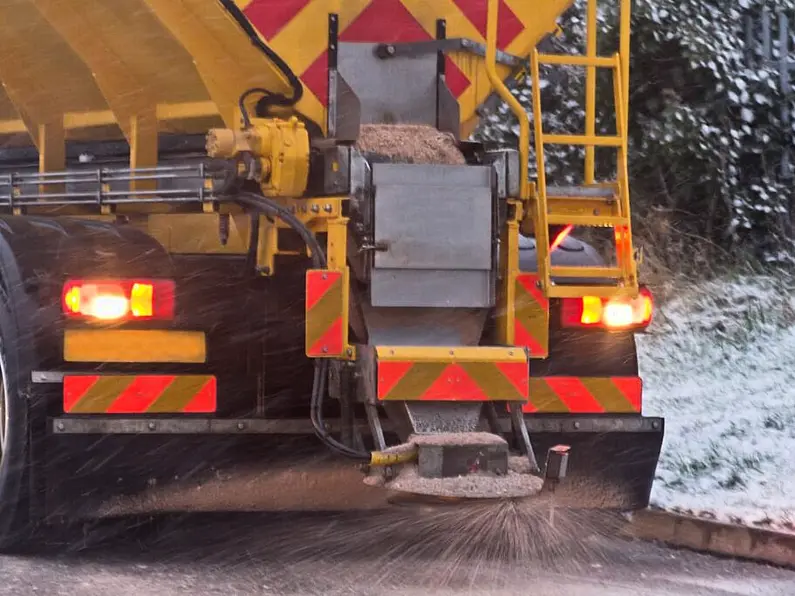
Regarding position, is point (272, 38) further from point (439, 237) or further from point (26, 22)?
point (26, 22)

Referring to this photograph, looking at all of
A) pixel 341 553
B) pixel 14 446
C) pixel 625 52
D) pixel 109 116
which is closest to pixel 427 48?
pixel 625 52

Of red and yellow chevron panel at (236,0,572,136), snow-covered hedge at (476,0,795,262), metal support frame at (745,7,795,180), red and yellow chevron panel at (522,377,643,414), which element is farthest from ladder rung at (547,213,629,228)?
metal support frame at (745,7,795,180)

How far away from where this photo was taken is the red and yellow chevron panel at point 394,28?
17.1 feet

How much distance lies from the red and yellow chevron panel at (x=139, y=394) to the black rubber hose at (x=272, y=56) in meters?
1.07

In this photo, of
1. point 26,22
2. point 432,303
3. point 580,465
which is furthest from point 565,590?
point 26,22

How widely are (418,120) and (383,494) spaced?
1.48 m

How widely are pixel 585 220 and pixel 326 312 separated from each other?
3.27 ft

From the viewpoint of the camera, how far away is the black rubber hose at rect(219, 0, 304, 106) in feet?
16.7

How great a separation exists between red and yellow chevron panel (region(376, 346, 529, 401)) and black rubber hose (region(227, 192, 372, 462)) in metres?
0.30

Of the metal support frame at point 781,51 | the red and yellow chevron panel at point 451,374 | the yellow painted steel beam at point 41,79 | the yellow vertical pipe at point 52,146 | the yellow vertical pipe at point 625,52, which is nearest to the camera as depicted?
the red and yellow chevron panel at point 451,374

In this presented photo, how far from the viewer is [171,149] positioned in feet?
19.6

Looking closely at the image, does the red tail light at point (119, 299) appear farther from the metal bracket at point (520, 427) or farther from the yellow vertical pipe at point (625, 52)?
the yellow vertical pipe at point (625, 52)

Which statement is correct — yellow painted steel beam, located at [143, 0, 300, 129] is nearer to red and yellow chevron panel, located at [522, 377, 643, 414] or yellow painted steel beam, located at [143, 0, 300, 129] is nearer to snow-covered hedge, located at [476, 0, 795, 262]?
red and yellow chevron panel, located at [522, 377, 643, 414]

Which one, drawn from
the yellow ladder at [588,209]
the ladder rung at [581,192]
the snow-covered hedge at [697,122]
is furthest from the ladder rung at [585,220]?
the snow-covered hedge at [697,122]
